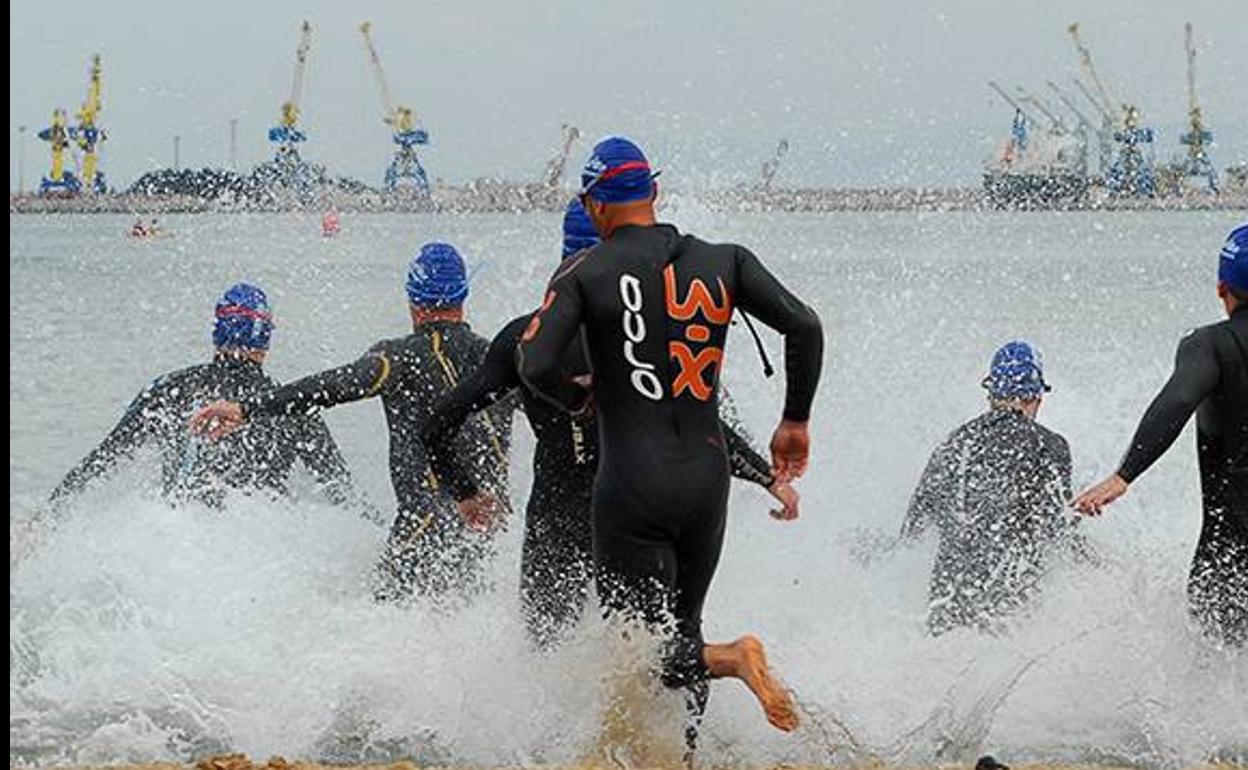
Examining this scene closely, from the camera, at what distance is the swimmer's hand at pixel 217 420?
27.1 ft

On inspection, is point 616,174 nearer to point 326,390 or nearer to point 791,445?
point 791,445

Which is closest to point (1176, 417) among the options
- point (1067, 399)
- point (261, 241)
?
point (1067, 399)

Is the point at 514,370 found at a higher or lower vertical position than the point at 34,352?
higher

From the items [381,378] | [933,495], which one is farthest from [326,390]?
[933,495]

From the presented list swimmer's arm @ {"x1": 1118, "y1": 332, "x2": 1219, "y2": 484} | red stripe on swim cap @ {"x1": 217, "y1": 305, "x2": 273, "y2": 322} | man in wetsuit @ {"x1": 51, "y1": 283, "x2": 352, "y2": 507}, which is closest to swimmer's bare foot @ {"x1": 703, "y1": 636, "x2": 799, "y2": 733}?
swimmer's arm @ {"x1": 1118, "y1": 332, "x2": 1219, "y2": 484}

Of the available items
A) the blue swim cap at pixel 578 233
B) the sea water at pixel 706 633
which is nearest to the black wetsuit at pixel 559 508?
the sea water at pixel 706 633

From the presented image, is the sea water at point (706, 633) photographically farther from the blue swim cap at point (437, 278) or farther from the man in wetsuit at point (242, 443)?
the blue swim cap at point (437, 278)

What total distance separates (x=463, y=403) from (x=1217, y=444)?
2.74 meters

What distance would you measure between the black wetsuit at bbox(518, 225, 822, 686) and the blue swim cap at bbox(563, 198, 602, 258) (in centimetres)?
95

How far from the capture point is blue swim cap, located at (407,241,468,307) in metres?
8.57

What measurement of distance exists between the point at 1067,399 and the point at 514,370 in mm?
9405

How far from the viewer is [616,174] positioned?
669 cm

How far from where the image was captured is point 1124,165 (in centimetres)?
7562

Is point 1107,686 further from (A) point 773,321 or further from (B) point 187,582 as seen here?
(B) point 187,582
